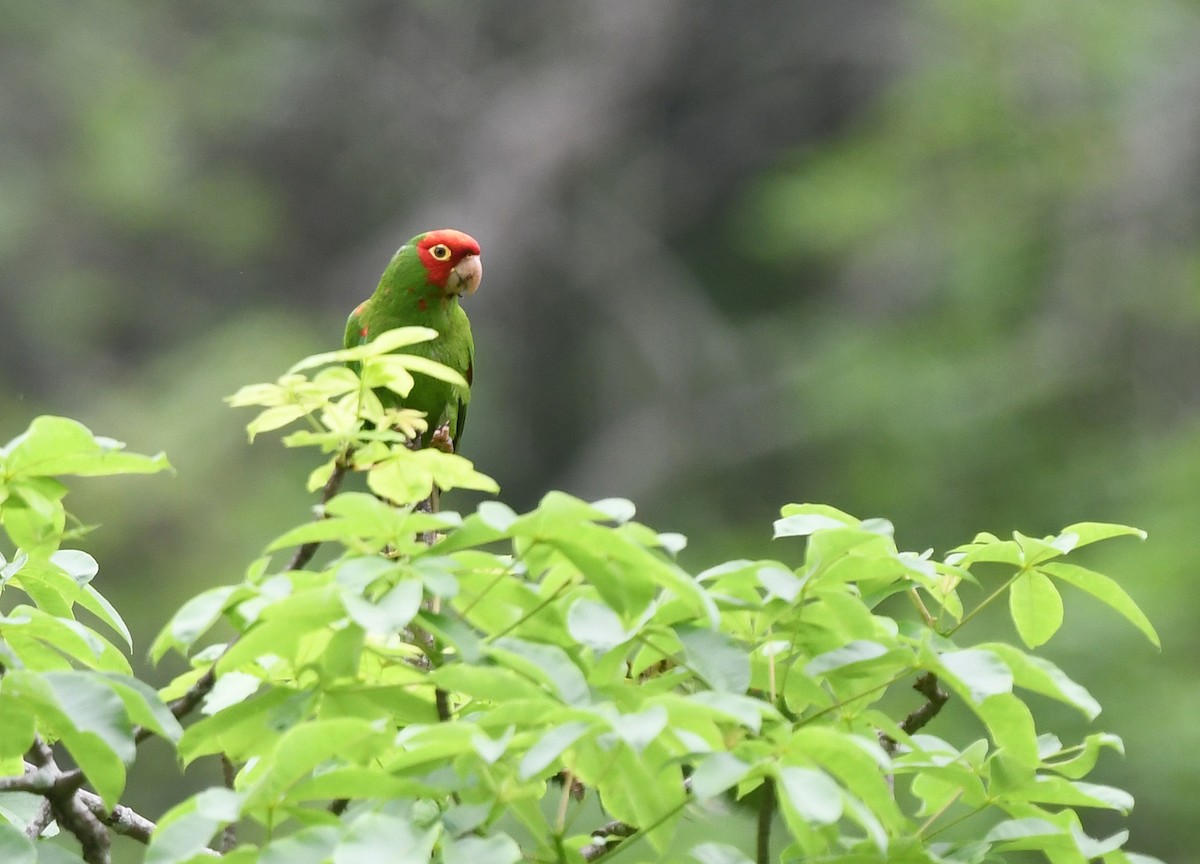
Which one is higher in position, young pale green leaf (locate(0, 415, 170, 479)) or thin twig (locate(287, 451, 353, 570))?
young pale green leaf (locate(0, 415, 170, 479))

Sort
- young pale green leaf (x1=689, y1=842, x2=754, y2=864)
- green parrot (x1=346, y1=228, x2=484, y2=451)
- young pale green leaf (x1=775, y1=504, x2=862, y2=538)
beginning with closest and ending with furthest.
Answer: young pale green leaf (x1=689, y1=842, x2=754, y2=864)
young pale green leaf (x1=775, y1=504, x2=862, y2=538)
green parrot (x1=346, y1=228, x2=484, y2=451)

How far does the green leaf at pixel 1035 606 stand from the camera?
4.99ft

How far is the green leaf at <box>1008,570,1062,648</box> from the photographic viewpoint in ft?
4.99

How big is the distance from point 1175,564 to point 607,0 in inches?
276

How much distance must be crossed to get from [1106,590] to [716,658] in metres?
0.41

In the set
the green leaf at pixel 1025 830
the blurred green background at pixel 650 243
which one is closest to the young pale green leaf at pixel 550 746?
the green leaf at pixel 1025 830

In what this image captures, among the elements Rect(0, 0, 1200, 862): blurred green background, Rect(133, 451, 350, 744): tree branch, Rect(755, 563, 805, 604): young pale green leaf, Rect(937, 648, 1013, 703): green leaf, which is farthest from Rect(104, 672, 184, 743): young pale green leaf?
Rect(0, 0, 1200, 862): blurred green background

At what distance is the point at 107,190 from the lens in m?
12.6

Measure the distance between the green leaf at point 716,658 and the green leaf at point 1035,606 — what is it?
1.31 ft

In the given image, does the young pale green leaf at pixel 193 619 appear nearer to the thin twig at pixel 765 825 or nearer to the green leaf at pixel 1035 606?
the thin twig at pixel 765 825

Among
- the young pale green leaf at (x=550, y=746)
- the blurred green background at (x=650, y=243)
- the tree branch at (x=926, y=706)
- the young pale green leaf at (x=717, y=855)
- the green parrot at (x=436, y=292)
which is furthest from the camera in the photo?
the blurred green background at (x=650, y=243)

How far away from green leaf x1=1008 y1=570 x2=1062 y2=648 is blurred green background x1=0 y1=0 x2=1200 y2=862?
305 inches

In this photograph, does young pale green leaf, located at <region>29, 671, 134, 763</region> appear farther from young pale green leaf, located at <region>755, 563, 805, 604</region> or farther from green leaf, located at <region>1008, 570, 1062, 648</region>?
green leaf, located at <region>1008, 570, 1062, 648</region>

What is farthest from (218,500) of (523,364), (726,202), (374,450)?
(374,450)
